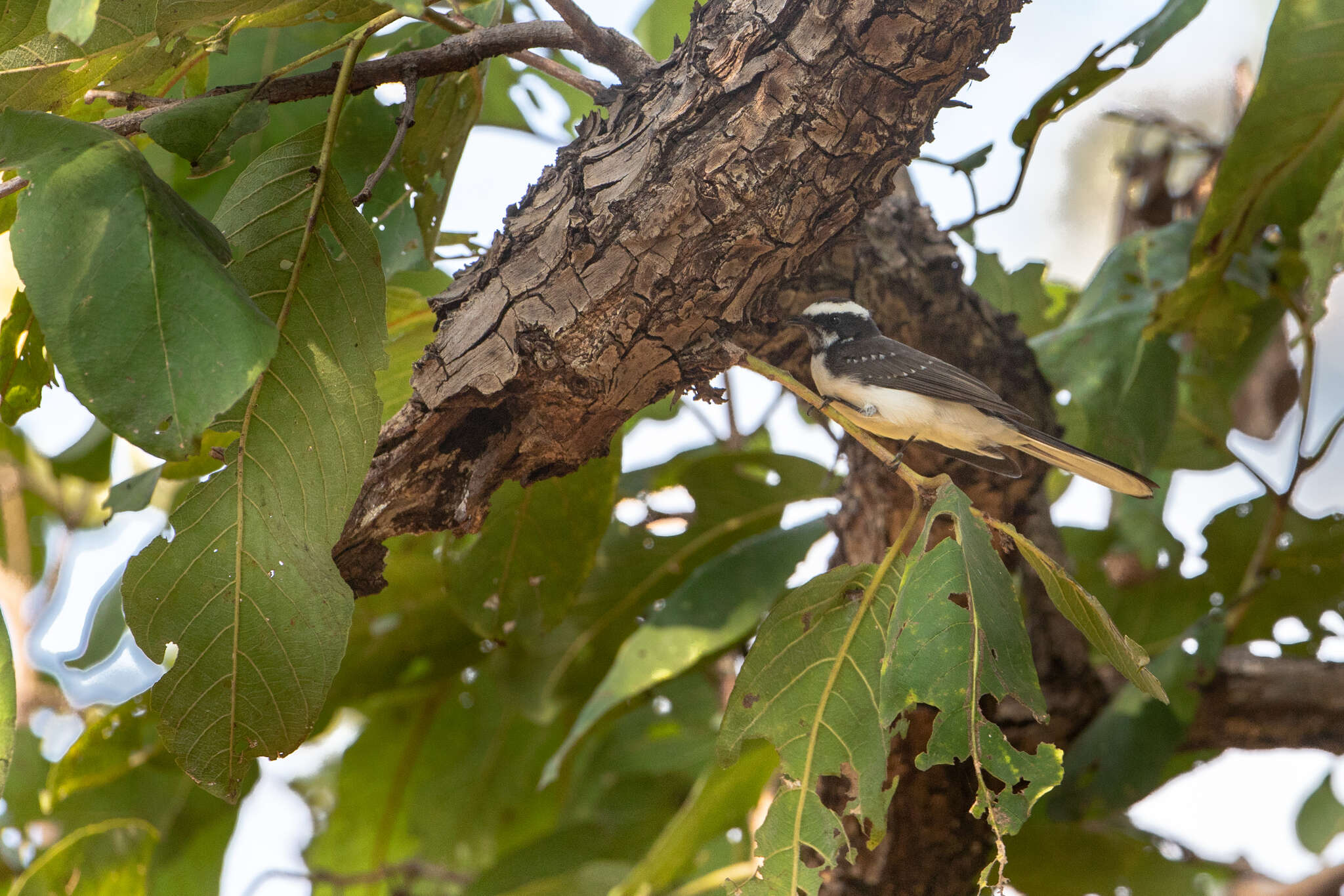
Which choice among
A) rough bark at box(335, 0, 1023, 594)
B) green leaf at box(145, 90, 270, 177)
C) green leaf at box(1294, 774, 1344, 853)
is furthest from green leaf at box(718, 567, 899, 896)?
green leaf at box(1294, 774, 1344, 853)

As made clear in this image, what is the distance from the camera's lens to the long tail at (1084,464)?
1.61m

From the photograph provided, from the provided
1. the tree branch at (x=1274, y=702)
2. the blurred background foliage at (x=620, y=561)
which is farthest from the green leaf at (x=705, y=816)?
the tree branch at (x=1274, y=702)

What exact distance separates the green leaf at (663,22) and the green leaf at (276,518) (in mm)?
1701

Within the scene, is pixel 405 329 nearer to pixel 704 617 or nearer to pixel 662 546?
pixel 704 617

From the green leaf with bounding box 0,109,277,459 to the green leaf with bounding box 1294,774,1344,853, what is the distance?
304 centimetres

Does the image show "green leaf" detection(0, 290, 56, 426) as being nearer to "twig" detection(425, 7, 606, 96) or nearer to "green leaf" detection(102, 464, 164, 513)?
"green leaf" detection(102, 464, 164, 513)

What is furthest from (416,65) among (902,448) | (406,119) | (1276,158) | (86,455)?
(86,455)

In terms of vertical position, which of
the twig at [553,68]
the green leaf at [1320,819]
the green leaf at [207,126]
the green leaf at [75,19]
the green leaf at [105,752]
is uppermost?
the twig at [553,68]

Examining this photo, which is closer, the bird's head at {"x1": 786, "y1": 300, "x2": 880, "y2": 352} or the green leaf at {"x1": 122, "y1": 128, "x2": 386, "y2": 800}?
the green leaf at {"x1": 122, "y1": 128, "x2": 386, "y2": 800}

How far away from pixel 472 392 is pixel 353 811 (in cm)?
205

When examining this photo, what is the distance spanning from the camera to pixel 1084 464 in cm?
169

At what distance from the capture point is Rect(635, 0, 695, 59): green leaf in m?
2.65

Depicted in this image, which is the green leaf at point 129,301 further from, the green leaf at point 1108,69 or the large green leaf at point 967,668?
the green leaf at point 1108,69

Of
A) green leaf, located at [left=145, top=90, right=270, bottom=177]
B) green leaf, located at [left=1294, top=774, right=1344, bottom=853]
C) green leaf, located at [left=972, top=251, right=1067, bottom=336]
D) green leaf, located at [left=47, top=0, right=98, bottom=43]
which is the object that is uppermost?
green leaf, located at [left=972, top=251, right=1067, bottom=336]
